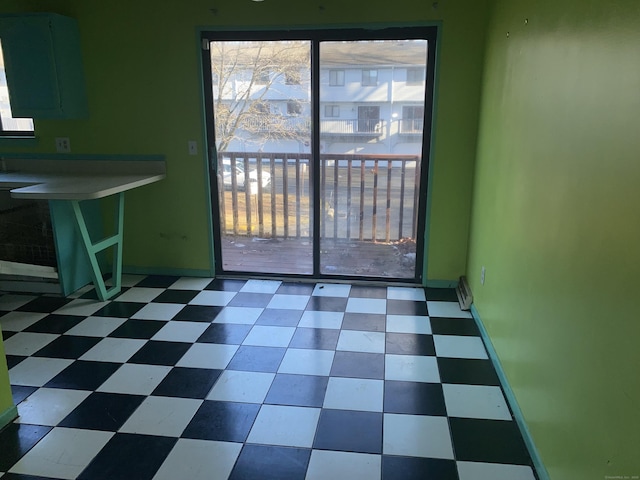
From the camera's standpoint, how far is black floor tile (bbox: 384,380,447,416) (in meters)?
2.24

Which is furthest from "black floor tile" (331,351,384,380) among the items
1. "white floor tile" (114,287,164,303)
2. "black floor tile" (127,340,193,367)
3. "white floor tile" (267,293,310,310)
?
"white floor tile" (114,287,164,303)

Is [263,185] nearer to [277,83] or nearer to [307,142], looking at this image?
[307,142]

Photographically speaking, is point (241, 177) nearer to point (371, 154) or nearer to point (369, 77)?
point (371, 154)

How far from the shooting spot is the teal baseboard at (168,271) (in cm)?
406

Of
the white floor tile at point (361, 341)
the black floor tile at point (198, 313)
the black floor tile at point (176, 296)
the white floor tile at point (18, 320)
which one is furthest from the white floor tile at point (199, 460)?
the white floor tile at point (18, 320)

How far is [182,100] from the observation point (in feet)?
12.2

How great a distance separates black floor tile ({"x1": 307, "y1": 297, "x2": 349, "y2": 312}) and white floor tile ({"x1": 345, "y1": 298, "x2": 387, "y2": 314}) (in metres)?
0.04

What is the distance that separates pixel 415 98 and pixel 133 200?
241 cm

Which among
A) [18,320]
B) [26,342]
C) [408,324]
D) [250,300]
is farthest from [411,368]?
[18,320]

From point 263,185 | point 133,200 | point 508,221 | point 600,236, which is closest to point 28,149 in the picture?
point 133,200

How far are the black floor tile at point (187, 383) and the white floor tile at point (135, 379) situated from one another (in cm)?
4

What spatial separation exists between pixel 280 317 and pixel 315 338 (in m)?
0.40

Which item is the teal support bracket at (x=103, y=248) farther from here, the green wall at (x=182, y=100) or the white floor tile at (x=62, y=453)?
the white floor tile at (x=62, y=453)

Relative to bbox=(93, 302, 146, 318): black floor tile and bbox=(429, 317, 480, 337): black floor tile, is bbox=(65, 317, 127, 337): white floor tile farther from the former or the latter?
bbox=(429, 317, 480, 337): black floor tile
